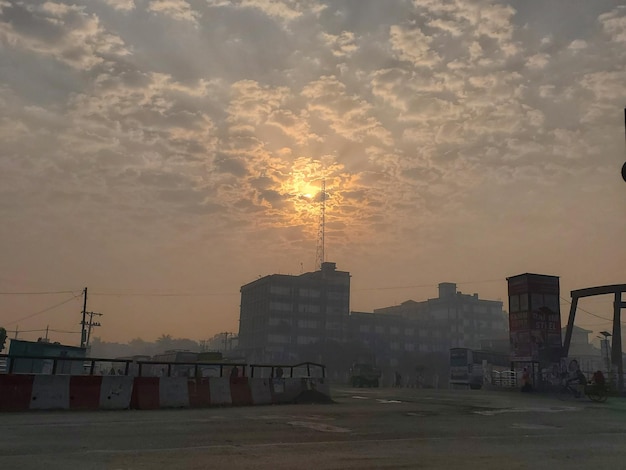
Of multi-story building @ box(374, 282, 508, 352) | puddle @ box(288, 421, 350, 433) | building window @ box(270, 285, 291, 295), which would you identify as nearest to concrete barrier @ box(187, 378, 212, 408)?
puddle @ box(288, 421, 350, 433)

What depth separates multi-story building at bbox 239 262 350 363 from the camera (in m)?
145

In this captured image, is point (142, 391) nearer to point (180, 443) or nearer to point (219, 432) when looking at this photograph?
point (219, 432)

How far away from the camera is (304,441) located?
9.82 m

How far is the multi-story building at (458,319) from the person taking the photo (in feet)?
558

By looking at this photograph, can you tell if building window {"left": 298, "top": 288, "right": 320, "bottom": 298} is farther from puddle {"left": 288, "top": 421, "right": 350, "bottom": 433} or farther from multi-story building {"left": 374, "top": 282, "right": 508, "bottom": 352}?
puddle {"left": 288, "top": 421, "right": 350, "bottom": 433}

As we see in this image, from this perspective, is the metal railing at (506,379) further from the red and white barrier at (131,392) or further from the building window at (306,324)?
the building window at (306,324)

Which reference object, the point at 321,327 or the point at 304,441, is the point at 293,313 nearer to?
the point at 321,327

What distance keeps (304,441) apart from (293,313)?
461 feet

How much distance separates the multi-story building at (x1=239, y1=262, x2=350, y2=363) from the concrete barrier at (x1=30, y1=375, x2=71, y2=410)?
415 feet

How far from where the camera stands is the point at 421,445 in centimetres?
959

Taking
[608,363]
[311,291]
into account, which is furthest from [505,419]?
[311,291]

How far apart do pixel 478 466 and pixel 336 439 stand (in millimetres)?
3084

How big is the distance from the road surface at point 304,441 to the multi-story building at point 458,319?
15543 cm

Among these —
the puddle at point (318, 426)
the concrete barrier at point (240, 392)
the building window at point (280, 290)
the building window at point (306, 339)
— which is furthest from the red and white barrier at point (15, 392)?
the building window at point (280, 290)
